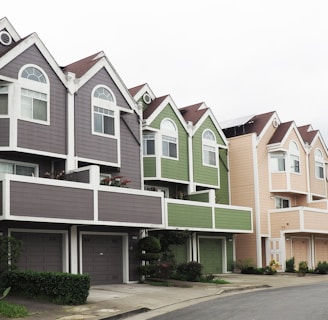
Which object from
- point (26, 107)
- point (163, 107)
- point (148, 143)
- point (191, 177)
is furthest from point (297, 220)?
point (26, 107)

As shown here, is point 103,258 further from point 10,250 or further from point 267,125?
point 267,125

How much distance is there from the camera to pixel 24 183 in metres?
22.3

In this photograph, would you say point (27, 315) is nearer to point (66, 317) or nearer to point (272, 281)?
point (66, 317)

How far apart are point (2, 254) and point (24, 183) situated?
2710 millimetres

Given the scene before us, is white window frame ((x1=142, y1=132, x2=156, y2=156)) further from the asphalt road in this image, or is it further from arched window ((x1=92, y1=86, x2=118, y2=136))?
the asphalt road

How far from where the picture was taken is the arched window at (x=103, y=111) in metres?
27.8

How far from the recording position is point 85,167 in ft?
83.7

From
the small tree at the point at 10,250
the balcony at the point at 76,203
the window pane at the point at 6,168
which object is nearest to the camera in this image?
the small tree at the point at 10,250

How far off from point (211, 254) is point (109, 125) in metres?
11.7

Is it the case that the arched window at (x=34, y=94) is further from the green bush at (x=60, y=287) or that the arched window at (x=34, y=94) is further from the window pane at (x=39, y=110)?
the green bush at (x=60, y=287)

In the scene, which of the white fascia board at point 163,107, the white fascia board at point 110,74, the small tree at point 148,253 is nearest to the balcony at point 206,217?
the small tree at point 148,253

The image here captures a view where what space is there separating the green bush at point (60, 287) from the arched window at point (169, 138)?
13.6m

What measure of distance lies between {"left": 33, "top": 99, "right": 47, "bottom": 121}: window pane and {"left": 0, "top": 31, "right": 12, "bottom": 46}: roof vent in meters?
2.98

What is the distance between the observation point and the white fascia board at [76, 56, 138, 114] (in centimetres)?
2745
